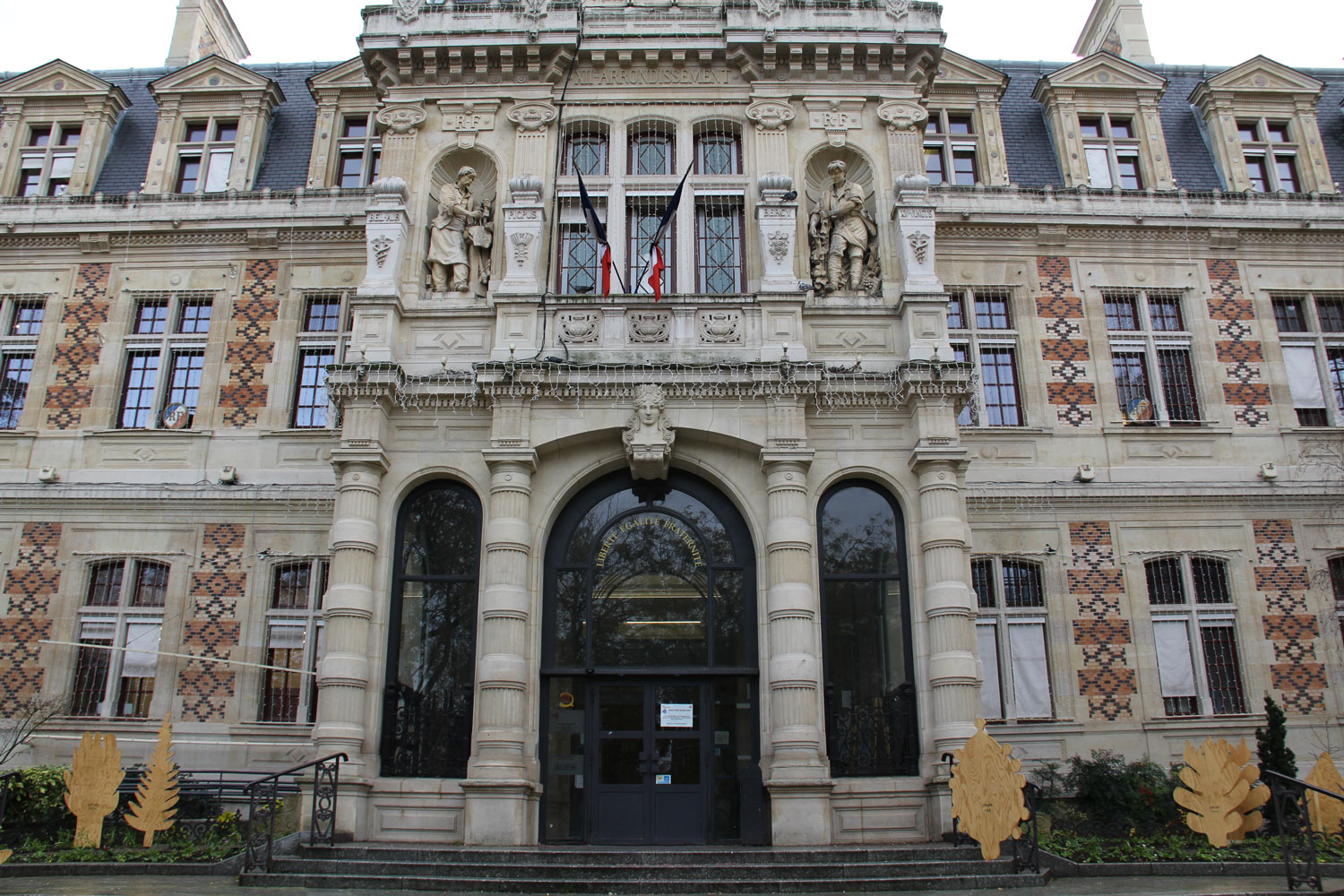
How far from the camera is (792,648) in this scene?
13812mm

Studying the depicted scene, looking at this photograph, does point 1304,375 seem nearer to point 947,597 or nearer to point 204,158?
point 947,597

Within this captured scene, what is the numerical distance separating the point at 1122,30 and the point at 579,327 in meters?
16.6

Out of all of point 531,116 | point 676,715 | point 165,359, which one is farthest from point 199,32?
point 676,715

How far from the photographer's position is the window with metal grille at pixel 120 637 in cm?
1734

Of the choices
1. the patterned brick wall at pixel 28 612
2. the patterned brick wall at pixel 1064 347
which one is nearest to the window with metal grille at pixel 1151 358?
the patterned brick wall at pixel 1064 347

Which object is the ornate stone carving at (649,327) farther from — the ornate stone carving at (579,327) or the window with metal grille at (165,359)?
the window with metal grille at (165,359)

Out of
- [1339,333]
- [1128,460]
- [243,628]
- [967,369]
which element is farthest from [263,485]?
[1339,333]

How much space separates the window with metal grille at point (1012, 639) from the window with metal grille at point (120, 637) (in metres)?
13.9

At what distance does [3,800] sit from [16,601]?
5690 millimetres

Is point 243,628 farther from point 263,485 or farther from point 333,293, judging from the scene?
point 333,293

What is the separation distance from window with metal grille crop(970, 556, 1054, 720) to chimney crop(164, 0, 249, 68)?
66.5 ft

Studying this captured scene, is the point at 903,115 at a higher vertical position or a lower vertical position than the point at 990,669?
higher

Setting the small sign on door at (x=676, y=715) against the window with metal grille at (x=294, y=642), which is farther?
the window with metal grille at (x=294, y=642)

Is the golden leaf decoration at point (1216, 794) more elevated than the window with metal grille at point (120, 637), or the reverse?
the window with metal grille at point (120, 637)
